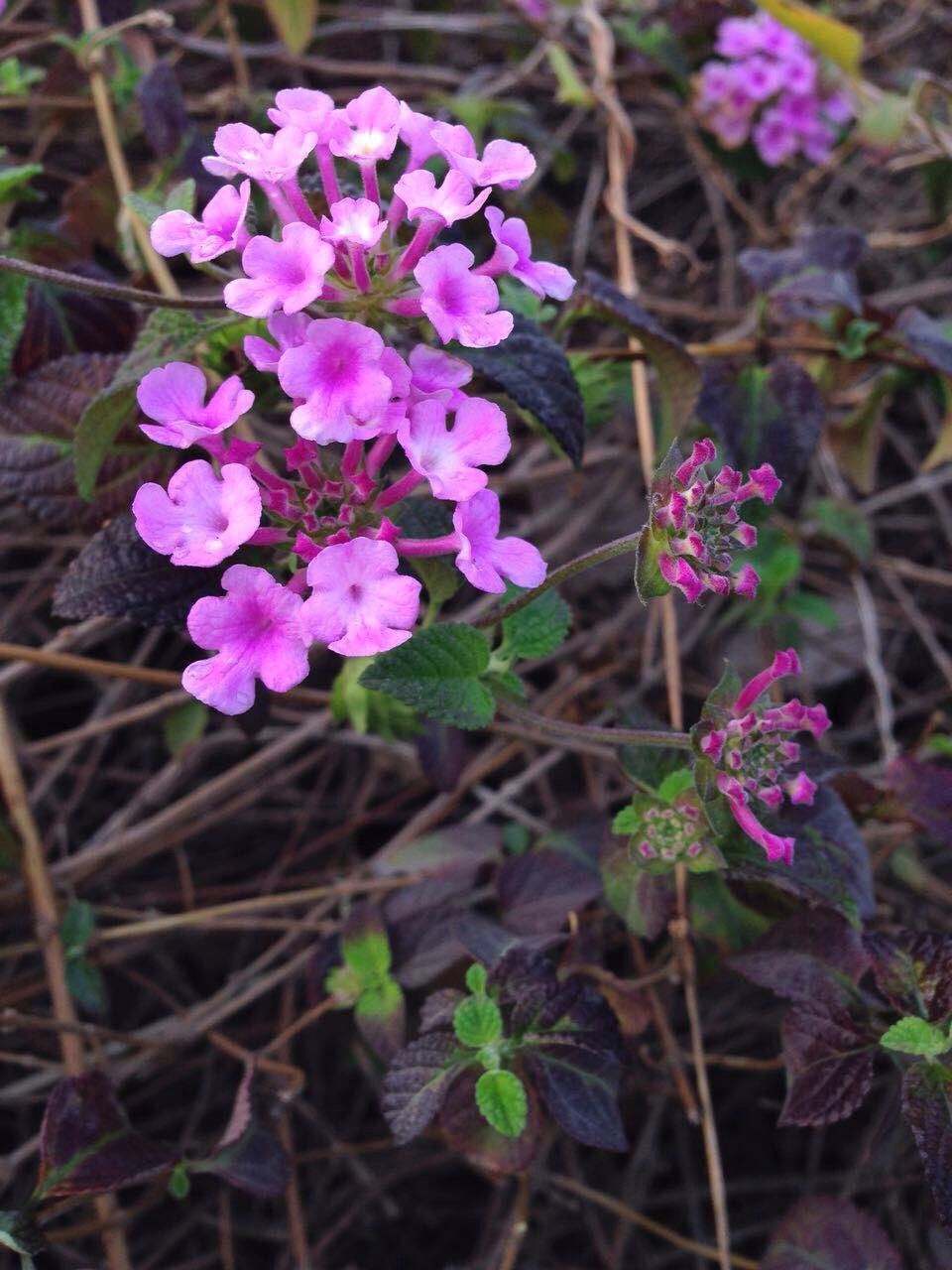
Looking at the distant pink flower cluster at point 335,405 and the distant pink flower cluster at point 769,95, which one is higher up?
the distant pink flower cluster at point 335,405

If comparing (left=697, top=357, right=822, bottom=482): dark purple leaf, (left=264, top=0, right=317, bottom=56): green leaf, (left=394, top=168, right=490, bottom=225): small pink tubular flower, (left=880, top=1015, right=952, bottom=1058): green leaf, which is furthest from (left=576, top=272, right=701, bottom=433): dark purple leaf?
(left=264, top=0, right=317, bottom=56): green leaf

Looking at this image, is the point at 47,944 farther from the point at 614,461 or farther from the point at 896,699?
the point at 896,699

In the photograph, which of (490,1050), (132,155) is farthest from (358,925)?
(132,155)

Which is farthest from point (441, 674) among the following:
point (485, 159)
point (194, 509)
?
point (485, 159)

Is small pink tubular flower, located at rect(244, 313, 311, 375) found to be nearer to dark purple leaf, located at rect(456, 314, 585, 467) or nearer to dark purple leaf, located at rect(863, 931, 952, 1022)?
dark purple leaf, located at rect(456, 314, 585, 467)

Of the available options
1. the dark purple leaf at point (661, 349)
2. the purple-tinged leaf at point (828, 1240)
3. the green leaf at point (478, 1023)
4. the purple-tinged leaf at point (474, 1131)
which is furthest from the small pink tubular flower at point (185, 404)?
the purple-tinged leaf at point (828, 1240)

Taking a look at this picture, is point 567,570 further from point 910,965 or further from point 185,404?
point 910,965

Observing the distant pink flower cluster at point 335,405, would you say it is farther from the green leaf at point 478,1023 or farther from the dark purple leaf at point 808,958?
the dark purple leaf at point 808,958
